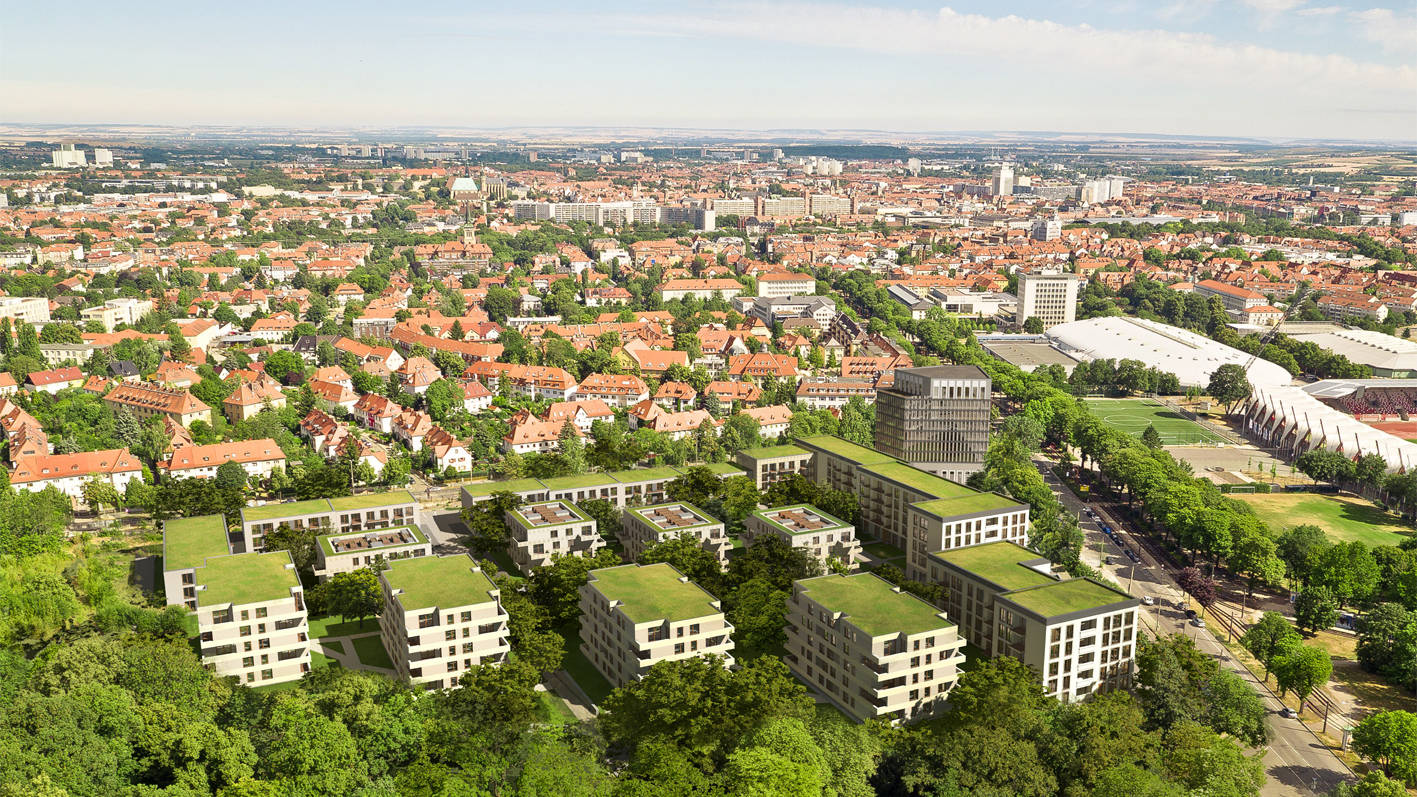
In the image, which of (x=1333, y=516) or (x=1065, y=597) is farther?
(x=1333, y=516)

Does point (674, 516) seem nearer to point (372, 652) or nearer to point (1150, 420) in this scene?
point (372, 652)

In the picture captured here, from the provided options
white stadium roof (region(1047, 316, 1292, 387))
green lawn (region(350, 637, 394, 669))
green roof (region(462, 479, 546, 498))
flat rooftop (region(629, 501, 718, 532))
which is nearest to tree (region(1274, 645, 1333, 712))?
flat rooftop (region(629, 501, 718, 532))

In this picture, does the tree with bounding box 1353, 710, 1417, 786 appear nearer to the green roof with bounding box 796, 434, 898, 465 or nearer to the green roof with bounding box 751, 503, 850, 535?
the green roof with bounding box 751, 503, 850, 535

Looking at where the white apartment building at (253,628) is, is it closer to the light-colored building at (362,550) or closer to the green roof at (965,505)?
the light-colored building at (362,550)

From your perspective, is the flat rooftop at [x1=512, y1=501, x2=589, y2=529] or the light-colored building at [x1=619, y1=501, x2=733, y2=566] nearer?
the light-colored building at [x1=619, y1=501, x2=733, y2=566]

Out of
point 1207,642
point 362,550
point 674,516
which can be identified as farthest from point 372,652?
point 1207,642

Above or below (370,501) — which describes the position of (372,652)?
below

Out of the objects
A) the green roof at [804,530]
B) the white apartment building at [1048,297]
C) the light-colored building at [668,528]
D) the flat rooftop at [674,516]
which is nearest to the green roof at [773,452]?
the green roof at [804,530]
